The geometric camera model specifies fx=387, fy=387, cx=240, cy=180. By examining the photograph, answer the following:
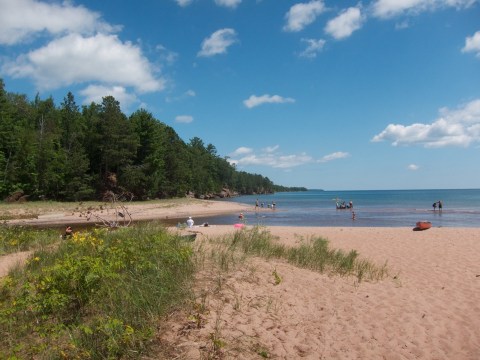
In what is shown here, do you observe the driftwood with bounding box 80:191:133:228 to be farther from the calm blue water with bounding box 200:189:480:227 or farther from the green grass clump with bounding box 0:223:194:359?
the calm blue water with bounding box 200:189:480:227

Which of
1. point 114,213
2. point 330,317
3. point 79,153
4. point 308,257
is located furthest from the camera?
point 79,153

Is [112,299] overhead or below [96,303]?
overhead

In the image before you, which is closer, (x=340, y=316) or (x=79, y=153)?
(x=340, y=316)

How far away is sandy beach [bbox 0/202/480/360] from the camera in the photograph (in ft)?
18.1

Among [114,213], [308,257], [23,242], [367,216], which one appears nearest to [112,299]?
[308,257]

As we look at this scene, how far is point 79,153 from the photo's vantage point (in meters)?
50.2

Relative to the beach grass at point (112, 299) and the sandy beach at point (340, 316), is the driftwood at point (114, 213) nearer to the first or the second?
the beach grass at point (112, 299)

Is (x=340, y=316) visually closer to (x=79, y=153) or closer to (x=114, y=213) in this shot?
(x=114, y=213)

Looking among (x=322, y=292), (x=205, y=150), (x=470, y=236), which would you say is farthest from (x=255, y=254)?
(x=205, y=150)

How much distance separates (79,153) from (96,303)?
4823 centimetres

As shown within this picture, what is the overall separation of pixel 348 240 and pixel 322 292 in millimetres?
11647

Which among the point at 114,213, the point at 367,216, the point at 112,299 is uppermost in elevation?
the point at 114,213

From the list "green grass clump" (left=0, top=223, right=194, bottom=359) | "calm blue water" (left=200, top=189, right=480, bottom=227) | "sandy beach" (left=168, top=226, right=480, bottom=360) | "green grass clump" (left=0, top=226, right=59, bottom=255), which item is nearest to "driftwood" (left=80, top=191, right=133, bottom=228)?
"green grass clump" (left=0, top=226, right=59, bottom=255)

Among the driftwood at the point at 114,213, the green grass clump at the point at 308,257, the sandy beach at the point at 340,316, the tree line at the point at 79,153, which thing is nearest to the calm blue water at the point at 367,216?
the driftwood at the point at 114,213
